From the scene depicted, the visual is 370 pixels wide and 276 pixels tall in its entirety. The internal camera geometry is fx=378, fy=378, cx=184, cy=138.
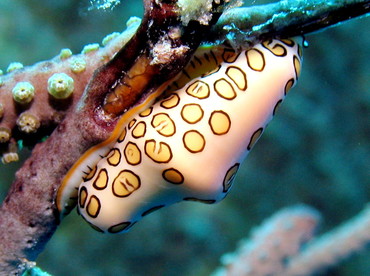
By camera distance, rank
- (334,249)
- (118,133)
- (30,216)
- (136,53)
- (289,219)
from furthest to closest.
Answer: (334,249) → (289,219) → (30,216) → (118,133) → (136,53)

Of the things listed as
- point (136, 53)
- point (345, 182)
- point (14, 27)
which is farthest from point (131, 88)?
point (345, 182)

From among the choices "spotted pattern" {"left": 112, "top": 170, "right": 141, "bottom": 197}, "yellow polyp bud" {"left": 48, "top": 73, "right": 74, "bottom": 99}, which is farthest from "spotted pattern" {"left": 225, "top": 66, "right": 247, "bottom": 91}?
"yellow polyp bud" {"left": 48, "top": 73, "right": 74, "bottom": 99}

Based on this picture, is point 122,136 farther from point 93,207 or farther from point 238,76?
point 238,76

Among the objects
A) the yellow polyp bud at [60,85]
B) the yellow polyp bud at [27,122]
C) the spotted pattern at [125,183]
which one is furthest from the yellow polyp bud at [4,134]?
the spotted pattern at [125,183]

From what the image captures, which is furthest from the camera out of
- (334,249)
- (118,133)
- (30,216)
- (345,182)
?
(345,182)

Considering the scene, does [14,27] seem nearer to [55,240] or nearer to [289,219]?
[55,240]

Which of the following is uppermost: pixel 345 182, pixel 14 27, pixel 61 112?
pixel 14 27

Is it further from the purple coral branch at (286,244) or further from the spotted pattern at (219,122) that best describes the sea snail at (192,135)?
the purple coral branch at (286,244)

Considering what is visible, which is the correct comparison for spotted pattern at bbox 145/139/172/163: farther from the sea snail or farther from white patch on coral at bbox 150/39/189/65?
white patch on coral at bbox 150/39/189/65
